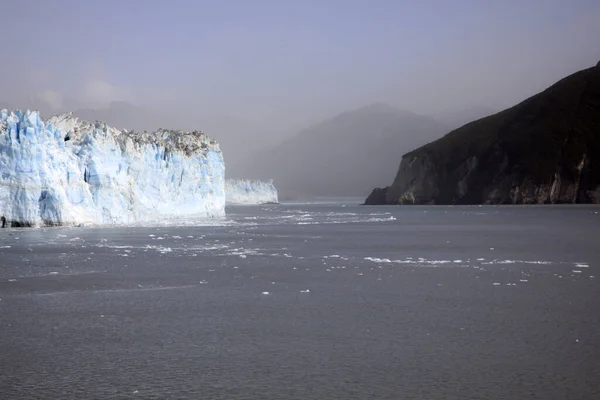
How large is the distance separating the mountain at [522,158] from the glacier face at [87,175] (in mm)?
94204

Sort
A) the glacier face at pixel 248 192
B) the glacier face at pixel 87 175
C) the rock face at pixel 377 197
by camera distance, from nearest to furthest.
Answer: the glacier face at pixel 87 175, the glacier face at pixel 248 192, the rock face at pixel 377 197

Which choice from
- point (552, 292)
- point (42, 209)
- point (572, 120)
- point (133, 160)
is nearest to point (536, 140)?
point (572, 120)

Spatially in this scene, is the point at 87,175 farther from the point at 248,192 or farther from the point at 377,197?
the point at 377,197

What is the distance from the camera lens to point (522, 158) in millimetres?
137625

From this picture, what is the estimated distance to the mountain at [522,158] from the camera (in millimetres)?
131250

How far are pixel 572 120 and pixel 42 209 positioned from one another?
128807 mm

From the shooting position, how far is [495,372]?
8.09 m

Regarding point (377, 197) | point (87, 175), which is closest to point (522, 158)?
point (377, 197)

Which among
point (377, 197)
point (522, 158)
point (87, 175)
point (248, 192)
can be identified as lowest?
point (377, 197)

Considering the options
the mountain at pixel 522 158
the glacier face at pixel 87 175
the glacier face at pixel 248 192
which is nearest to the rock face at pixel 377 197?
the mountain at pixel 522 158

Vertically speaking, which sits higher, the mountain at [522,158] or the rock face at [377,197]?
the mountain at [522,158]

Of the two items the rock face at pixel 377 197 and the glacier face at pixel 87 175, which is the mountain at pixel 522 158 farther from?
the glacier face at pixel 87 175

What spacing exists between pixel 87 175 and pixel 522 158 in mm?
114554

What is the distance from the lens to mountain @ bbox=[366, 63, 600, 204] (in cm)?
13125
